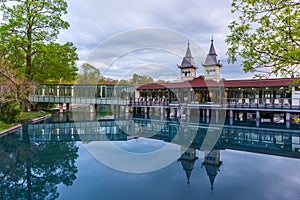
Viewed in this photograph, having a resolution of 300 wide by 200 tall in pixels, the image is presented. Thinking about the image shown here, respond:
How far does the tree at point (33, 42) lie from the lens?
16.8 m

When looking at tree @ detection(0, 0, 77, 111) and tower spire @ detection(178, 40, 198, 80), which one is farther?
tower spire @ detection(178, 40, 198, 80)

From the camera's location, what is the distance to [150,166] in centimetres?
761

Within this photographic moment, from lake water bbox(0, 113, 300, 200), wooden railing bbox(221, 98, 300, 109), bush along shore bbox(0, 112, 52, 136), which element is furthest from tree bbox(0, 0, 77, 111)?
wooden railing bbox(221, 98, 300, 109)

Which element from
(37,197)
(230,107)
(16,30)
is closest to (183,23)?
(230,107)

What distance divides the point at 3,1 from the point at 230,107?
21.9 m

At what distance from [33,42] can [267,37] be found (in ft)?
63.7

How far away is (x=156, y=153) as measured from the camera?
365 inches

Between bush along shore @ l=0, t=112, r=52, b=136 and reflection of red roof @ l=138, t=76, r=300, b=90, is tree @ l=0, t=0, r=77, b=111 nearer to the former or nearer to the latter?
bush along shore @ l=0, t=112, r=52, b=136

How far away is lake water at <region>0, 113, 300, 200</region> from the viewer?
5461mm

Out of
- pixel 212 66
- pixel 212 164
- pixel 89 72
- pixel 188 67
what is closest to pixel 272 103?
pixel 212 66

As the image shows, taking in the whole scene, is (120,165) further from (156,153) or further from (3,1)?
(3,1)

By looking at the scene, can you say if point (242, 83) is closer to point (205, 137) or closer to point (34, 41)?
point (205, 137)

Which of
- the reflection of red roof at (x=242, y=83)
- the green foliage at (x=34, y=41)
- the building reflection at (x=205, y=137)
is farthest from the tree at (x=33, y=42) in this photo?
the reflection of red roof at (x=242, y=83)

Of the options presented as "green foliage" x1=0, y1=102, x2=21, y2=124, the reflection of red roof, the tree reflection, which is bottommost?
the tree reflection
